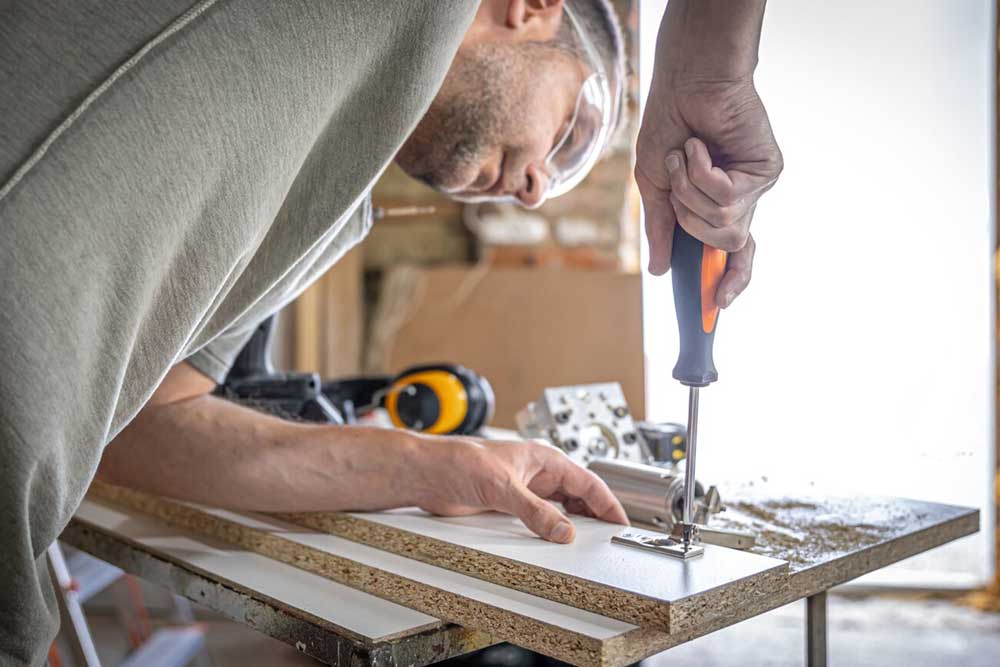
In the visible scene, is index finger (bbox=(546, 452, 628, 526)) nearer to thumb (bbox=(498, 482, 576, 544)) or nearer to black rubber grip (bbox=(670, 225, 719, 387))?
thumb (bbox=(498, 482, 576, 544))

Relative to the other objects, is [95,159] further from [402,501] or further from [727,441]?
[727,441]

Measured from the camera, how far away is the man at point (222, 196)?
606mm

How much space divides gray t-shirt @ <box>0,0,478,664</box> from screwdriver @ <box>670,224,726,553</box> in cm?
26

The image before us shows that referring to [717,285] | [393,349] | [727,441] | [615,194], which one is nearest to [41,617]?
[717,285]

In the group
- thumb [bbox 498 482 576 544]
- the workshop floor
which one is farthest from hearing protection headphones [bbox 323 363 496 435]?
the workshop floor

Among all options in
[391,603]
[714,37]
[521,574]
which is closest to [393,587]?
[391,603]

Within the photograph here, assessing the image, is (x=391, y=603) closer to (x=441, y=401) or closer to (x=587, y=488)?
(x=587, y=488)

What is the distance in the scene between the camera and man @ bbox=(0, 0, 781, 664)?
606 mm

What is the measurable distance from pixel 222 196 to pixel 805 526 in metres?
0.69

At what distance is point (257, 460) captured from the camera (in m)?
1.05

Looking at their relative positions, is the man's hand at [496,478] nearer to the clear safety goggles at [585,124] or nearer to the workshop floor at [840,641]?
the clear safety goggles at [585,124]

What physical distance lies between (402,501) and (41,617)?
Result: 1.32 feet

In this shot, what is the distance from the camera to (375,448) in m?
1.03

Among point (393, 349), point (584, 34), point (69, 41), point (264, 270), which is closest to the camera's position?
point (69, 41)
